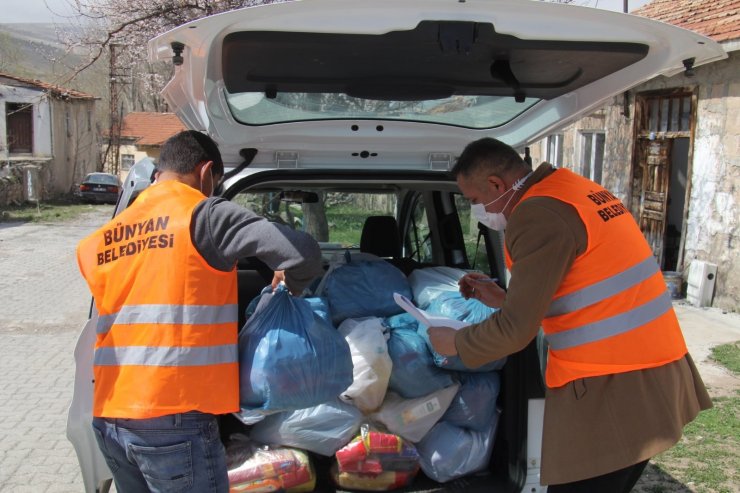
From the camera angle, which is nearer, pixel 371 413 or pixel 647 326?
pixel 647 326

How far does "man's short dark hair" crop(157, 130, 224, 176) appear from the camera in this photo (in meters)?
2.20

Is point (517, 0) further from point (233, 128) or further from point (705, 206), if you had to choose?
point (705, 206)

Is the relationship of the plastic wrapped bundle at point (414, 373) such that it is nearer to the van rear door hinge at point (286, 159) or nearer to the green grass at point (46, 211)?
the van rear door hinge at point (286, 159)

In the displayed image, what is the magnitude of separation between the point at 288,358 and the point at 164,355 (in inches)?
17.1

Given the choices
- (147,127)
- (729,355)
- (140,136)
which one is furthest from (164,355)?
(147,127)

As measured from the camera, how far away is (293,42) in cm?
228

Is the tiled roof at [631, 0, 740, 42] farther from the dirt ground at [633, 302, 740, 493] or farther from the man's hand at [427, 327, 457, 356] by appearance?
the man's hand at [427, 327, 457, 356]

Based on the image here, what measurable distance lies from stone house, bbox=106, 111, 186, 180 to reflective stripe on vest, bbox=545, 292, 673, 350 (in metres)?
38.8

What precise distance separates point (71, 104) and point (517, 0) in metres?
34.8

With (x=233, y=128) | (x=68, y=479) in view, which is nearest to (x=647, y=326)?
(x=233, y=128)

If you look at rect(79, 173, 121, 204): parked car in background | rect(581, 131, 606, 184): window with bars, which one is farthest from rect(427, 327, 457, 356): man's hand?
rect(79, 173, 121, 204): parked car in background

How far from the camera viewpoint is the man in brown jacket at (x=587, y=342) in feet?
6.61

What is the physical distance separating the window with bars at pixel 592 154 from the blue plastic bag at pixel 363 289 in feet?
30.5

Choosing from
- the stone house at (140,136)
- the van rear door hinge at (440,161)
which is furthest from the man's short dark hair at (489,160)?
the stone house at (140,136)
